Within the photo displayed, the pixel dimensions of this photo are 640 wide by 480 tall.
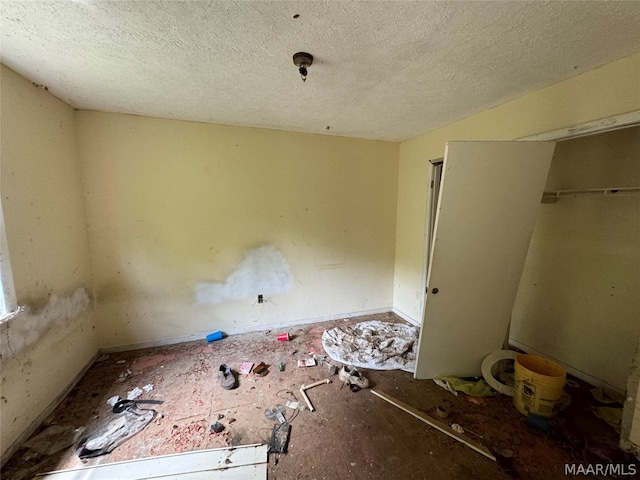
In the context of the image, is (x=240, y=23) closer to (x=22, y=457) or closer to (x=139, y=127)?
(x=139, y=127)

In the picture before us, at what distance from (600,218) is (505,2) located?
191 centimetres

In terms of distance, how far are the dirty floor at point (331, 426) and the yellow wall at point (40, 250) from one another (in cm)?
27

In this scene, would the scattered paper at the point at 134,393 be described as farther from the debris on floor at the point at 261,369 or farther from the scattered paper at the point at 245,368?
the debris on floor at the point at 261,369

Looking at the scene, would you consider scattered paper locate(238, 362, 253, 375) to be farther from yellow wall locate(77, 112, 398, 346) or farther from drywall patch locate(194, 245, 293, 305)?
drywall patch locate(194, 245, 293, 305)

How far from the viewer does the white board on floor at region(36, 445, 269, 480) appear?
4.66ft

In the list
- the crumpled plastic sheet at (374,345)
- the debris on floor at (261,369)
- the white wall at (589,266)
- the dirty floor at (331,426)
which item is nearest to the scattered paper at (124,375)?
the dirty floor at (331,426)

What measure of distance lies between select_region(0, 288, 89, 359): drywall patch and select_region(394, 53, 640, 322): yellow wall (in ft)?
11.4

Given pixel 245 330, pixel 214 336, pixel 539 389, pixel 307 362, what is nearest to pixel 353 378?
pixel 307 362

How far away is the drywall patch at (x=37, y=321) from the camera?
5.07 feet

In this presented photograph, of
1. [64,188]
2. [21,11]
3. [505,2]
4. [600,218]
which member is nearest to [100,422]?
[64,188]

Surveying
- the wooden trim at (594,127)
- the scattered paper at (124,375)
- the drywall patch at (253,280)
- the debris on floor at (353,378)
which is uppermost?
the wooden trim at (594,127)

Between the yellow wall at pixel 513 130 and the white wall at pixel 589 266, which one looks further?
the white wall at pixel 589 266

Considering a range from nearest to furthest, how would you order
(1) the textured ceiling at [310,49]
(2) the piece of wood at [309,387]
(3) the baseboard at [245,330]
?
(1) the textured ceiling at [310,49] < (2) the piece of wood at [309,387] < (3) the baseboard at [245,330]

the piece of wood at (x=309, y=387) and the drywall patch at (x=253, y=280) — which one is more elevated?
the drywall patch at (x=253, y=280)
